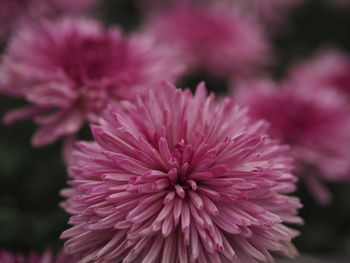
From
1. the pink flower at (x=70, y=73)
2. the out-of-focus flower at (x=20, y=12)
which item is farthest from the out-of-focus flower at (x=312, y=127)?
the out-of-focus flower at (x=20, y=12)

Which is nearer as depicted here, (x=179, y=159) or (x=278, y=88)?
(x=179, y=159)

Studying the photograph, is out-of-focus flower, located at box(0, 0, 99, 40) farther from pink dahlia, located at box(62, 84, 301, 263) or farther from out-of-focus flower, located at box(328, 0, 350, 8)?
out-of-focus flower, located at box(328, 0, 350, 8)

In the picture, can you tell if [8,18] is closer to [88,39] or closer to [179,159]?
[88,39]

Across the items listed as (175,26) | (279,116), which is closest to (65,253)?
(279,116)

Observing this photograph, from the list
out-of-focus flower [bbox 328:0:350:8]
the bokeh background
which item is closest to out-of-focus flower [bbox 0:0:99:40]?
the bokeh background

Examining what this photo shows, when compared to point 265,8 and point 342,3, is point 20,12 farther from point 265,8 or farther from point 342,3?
point 342,3

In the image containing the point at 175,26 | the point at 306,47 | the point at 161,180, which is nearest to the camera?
the point at 161,180
